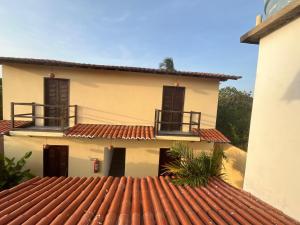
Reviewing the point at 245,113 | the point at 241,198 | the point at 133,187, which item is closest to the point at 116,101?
the point at 133,187

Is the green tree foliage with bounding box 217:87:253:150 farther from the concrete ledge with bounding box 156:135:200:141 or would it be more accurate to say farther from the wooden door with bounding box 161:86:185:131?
the concrete ledge with bounding box 156:135:200:141

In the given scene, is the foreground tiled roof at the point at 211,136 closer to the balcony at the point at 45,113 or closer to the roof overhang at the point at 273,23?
the roof overhang at the point at 273,23

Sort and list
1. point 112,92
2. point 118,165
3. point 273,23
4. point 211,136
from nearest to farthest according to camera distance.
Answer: point 273,23
point 211,136
point 112,92
point 118,165

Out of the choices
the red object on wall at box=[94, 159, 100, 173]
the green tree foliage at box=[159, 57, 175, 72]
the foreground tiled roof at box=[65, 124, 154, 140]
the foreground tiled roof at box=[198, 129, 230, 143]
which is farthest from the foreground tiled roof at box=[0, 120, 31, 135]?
the green tree foliage at box=[159, 57, 175, 72]

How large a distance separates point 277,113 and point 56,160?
10.4 m

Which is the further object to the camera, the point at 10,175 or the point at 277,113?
the point at 10,175

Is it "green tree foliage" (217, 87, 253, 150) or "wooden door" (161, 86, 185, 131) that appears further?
"green tree foliage" (217, 87, 253, 150)

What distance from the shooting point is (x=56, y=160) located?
925 centimetres

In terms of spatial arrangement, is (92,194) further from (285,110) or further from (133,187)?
(285,110)

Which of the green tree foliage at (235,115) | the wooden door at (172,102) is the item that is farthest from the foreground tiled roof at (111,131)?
the green tree foliage at (235,115)

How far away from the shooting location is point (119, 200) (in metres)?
3.65

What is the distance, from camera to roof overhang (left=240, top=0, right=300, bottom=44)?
3277 millimetres

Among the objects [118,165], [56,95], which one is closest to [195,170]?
[56,95]

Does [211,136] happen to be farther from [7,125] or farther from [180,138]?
[7,125]
